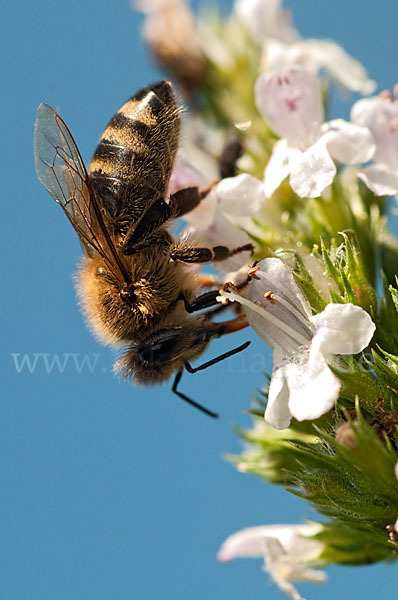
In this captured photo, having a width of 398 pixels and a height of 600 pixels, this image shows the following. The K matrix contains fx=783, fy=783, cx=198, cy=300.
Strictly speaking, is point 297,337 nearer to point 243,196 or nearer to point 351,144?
point 243,196

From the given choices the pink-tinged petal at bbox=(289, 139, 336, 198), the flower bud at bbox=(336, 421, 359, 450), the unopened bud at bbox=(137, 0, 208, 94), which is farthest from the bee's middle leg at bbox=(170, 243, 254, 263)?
the unopened bud at bbox=(137, 0, 208, 94)

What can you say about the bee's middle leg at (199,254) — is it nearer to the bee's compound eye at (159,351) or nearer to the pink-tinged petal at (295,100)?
the bee's compound eye at (159,351)

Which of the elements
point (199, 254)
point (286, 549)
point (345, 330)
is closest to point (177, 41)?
point (199, 254)

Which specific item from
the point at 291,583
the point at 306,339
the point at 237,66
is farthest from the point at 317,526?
the point at 237,66

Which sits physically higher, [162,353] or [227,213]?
[227,213]

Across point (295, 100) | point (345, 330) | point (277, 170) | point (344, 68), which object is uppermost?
point (344, 68)

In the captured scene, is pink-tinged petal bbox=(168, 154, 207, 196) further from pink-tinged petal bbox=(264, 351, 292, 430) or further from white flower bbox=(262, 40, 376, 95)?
pink-tinged petal bbox=(264, 351, 292, 430)
